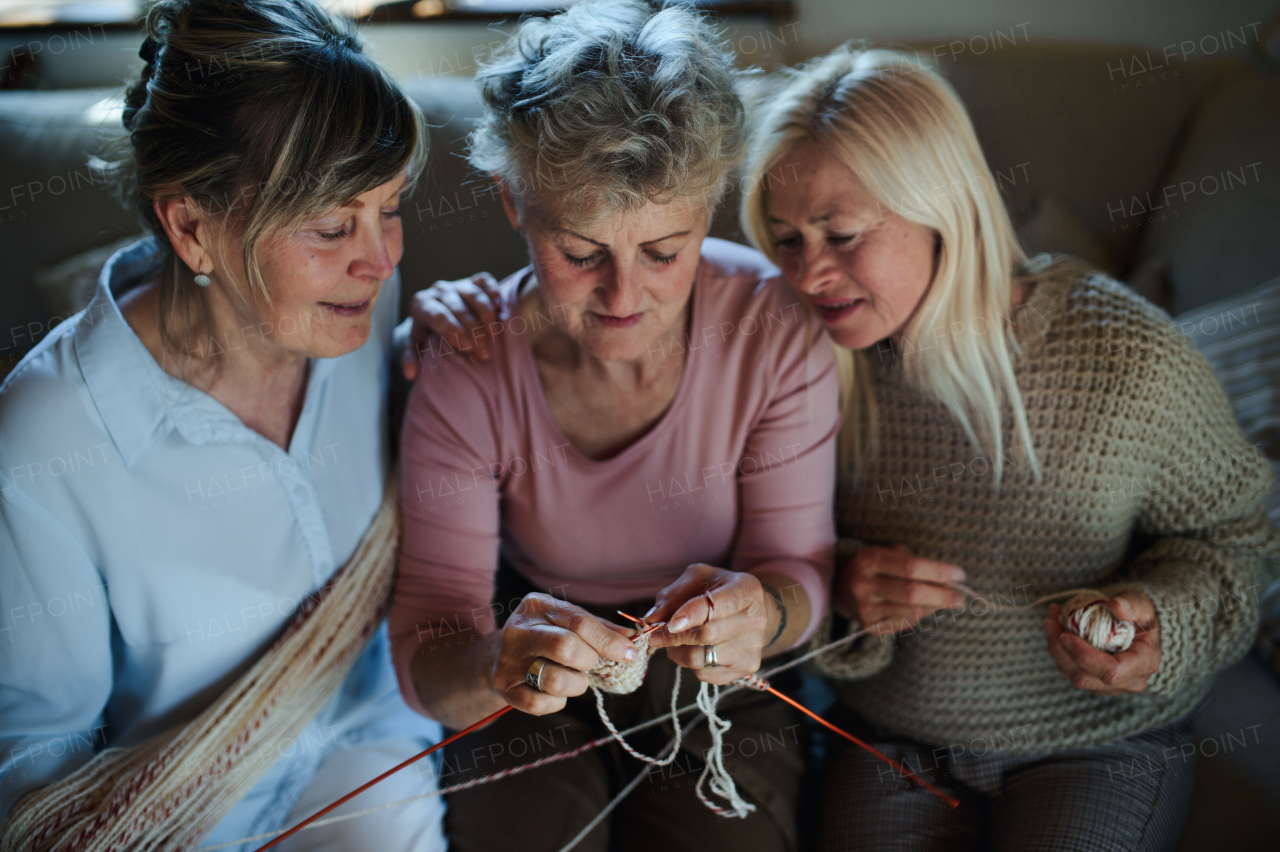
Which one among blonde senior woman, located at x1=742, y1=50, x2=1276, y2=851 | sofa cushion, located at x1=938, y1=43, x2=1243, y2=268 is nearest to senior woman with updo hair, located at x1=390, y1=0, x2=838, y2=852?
blonde senior woman, located at x1=742, y1=50, x2=1276, y2=851

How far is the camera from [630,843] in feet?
3.90

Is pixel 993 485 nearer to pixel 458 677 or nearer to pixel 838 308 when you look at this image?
pixel 838 308

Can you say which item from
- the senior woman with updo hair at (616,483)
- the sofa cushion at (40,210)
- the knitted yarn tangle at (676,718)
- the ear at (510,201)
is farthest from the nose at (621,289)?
the sofa cushion at (40,210)

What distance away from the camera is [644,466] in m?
1.19

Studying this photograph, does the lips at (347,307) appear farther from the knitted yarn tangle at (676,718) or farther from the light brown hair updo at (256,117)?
the knitted yarn tangle at (676,718)

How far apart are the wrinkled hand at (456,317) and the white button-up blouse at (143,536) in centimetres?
9

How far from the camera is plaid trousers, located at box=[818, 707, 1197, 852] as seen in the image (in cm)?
111

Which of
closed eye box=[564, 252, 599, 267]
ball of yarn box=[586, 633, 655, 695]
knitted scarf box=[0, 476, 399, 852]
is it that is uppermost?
closed eye box=[564, 252, 599, 267]

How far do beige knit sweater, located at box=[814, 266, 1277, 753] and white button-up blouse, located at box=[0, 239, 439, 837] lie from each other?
816mm

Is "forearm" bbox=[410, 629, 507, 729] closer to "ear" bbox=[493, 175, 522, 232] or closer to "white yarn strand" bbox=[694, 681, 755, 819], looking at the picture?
"white yarn strand" bbox=[694, 681, 755, 819]

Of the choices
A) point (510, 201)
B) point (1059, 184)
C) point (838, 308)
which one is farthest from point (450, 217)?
point (1059, 184)

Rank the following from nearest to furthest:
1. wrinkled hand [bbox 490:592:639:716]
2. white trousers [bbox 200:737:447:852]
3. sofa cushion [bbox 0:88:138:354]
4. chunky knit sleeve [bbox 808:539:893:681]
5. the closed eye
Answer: wrinkled hand [bbox 490:592:639:716]
the closed eye
white trousers [bbox 200:737:447:852]
chunky knit sleeve [bbox 808:539:893:681]
sofa cushion [bbox 0:88:138:354]

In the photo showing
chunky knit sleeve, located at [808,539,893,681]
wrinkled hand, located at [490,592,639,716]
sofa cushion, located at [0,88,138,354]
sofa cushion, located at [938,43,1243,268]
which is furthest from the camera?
sofa cushion, located at [938,43,1243,268]

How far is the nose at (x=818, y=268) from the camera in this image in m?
1.16
